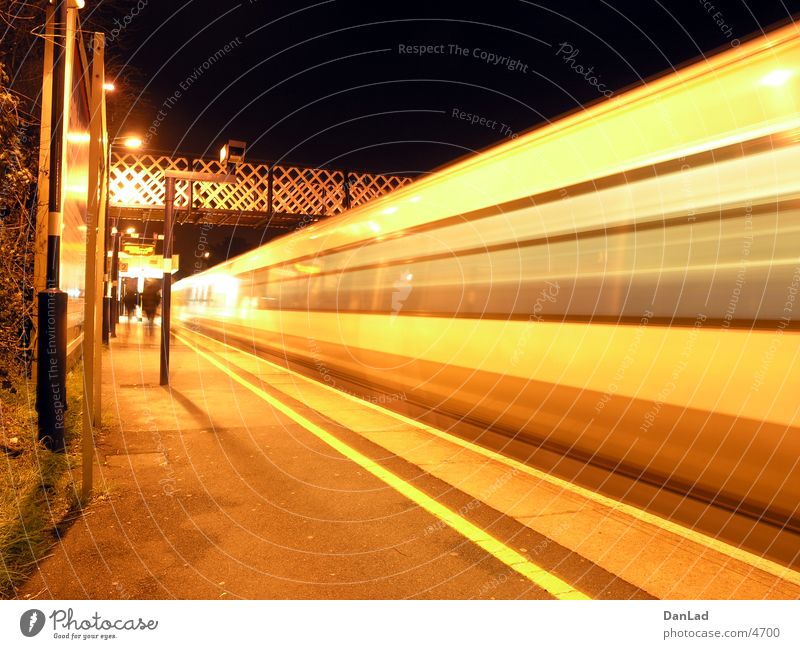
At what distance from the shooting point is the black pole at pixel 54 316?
242 inches

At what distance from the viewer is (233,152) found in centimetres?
1161

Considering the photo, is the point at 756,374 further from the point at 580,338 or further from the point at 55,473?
the point at 55,473

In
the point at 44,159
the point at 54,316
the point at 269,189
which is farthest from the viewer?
the point at 269,189

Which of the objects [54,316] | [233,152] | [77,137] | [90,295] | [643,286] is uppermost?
[233,152]

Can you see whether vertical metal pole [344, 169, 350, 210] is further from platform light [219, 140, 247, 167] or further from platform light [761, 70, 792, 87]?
platform light [761, 70, 792, 87]

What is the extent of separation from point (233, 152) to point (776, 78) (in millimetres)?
9059

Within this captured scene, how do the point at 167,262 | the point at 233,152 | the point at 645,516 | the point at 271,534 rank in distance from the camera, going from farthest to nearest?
the point at 167,262 < the point at 233,152 < the point at 645,516 < the point at 271,534

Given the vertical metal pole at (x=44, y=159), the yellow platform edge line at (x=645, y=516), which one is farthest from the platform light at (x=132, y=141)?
the yellow platform edge line at (x=645, y=516)

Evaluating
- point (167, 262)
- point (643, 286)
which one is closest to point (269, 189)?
point (167, 262)

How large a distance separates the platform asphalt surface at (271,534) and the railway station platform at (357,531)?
0.04 ft

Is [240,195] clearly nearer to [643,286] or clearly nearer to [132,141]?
[132,141]

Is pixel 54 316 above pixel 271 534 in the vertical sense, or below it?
above

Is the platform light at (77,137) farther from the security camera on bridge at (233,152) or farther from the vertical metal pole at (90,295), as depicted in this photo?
the vertical metal pole at (90,295)

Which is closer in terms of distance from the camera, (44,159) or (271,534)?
(271,534)
